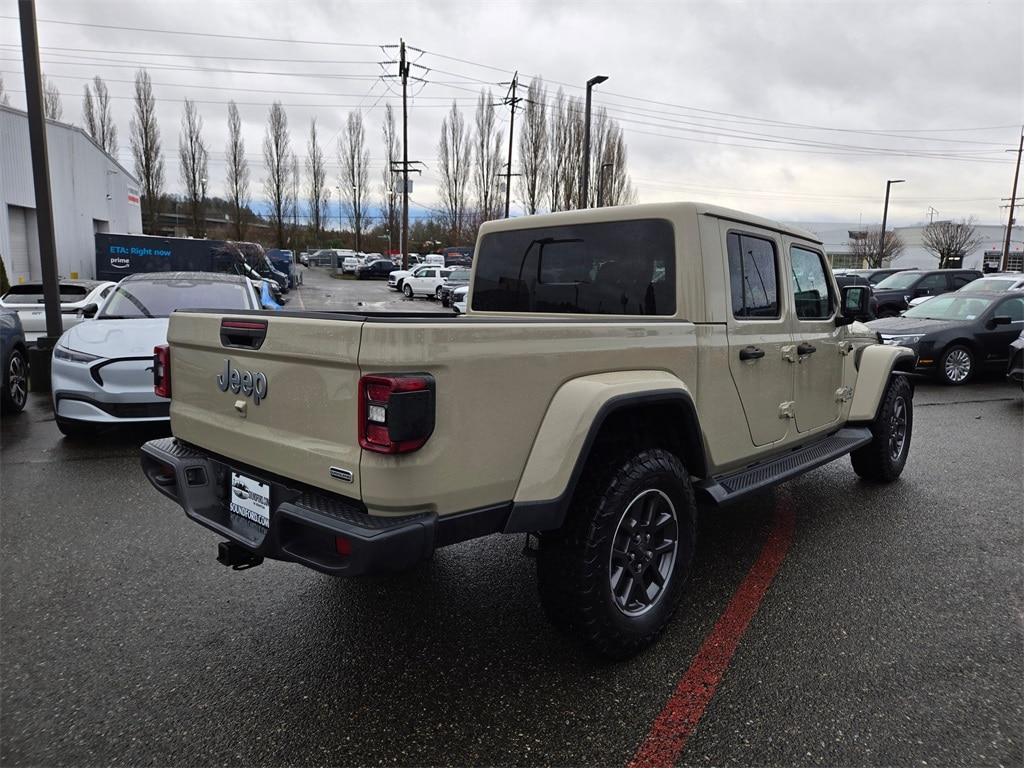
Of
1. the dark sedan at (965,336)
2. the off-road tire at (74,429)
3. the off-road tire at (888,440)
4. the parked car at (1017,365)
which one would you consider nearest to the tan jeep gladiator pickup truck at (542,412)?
the off-road tire at (888,440)

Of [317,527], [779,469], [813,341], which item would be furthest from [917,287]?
[317,527]

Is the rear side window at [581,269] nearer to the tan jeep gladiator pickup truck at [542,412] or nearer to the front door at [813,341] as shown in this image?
the tan jeep gladiator pickup truck at [542,412]

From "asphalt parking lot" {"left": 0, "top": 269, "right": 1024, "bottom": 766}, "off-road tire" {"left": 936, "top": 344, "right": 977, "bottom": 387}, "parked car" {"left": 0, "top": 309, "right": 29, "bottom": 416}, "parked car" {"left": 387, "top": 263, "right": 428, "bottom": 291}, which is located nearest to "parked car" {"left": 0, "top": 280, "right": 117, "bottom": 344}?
"parked car" {"left": 0, "top": 309, "right": 29, "bottom": 416}

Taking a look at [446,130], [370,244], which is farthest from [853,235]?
[370,244]

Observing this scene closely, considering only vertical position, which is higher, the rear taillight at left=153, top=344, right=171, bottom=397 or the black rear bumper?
the rear taillight at left=153, top=344, right=171, bottom=397

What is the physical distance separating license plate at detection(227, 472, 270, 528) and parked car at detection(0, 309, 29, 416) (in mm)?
6336

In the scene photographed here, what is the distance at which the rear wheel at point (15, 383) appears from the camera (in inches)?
293

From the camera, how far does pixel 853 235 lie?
75.4 meters

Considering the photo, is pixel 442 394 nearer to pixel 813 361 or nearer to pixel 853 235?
pixel 813 361

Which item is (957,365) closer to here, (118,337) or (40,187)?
(118,337)

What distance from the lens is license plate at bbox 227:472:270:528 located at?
8.50ft

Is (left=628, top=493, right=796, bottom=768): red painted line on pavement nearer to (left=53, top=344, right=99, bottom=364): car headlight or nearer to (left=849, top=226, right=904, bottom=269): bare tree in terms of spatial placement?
(left=53, top=344, right=99, bottom=364): car headlight

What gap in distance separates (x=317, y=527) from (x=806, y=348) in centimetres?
312

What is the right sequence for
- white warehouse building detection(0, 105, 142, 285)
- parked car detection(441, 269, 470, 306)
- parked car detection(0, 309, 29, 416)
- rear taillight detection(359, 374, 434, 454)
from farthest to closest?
parked car detection(441, 269, 470, 306)
white warehouse building detection(0, 105, 142, 285)
parked car detection(0, 309, 29, 416)
rear taillight detection(359, 374, 434, 454)
